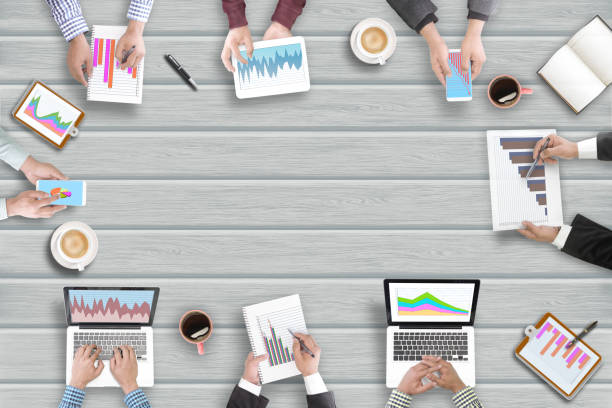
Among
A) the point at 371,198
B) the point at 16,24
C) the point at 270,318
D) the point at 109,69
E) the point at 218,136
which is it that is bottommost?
the point at 270,318

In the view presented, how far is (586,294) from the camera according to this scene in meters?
1.87

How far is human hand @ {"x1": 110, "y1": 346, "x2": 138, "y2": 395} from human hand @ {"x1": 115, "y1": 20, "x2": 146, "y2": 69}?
3.11ft

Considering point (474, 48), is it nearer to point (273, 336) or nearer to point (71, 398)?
point (273, 336)

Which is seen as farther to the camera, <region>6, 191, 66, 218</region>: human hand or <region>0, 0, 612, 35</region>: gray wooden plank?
<region>0, 0, 612, 35</region>: gray wooden plank

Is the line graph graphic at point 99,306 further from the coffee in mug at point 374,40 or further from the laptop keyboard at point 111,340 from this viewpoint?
the coffee in mug at point 374,40

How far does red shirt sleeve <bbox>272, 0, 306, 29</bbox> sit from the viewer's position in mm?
1836

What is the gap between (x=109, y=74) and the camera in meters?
1.85

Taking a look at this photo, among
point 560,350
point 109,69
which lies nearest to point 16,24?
point 109,69

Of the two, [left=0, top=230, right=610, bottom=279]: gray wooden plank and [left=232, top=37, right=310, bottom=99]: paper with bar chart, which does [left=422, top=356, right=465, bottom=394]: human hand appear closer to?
[left=0, top=230, right=610, bottom=279]: gray wooden plank

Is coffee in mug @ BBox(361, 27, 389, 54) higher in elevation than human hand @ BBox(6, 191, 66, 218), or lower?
higher

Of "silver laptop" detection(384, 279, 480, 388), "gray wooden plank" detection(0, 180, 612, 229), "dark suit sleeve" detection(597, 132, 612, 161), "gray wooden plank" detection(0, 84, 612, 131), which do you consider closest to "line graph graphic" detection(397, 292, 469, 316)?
"silver laptop" detection(384, 279, 480, 388)

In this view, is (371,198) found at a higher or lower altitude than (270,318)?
higher

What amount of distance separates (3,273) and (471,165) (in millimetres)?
1630

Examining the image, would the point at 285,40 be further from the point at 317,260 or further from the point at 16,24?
the point at 16,24
